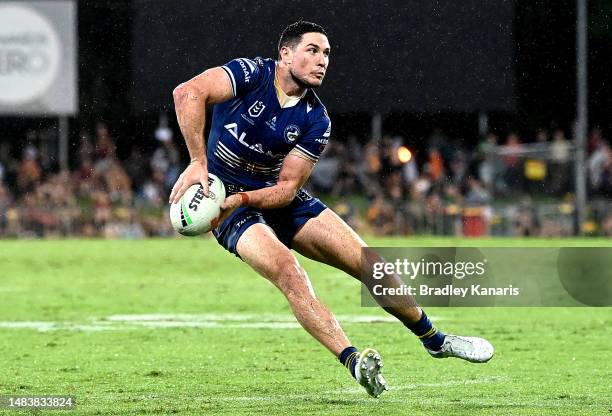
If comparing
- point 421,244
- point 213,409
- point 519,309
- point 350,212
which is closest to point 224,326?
point 519,309

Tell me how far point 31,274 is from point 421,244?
24.1 feet

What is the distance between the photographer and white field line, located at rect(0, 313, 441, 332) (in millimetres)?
11109

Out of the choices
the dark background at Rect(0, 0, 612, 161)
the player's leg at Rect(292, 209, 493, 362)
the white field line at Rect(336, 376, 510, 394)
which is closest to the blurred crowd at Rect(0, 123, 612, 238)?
the dark background at Rect(0, 0, 612, 161)

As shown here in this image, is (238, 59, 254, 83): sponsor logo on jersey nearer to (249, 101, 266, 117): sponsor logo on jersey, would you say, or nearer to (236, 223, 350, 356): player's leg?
(249, 101, 266, 117): sponsor logo on jersey

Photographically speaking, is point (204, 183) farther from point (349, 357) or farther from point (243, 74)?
point (349, 357)

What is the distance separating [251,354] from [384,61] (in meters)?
17.6

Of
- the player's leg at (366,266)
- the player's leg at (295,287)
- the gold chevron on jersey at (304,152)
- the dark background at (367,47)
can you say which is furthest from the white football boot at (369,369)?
the dark background at (367,47)

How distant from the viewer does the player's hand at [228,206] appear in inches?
283

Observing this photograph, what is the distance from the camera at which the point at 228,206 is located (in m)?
7.21

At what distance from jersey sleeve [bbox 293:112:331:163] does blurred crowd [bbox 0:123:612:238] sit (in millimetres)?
17775

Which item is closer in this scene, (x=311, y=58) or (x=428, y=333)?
(x=311, y=58)

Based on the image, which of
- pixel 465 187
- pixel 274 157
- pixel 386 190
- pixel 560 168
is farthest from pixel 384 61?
pixel 274 157

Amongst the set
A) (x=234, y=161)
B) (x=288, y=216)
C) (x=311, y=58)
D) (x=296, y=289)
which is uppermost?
(x=311, y=58)

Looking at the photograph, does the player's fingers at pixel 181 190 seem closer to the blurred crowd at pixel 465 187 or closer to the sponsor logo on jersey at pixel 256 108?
the sponsor logo on jersey at pixel 256 108
